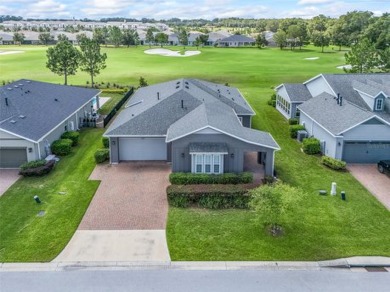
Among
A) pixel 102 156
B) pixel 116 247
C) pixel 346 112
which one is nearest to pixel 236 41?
pixel 346 112

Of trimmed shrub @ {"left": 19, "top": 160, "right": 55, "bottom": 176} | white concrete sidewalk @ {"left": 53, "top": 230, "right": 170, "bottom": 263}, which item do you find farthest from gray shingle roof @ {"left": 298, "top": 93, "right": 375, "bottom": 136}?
trimmed shrub @ {"left": 19, "top": 160, "right": 55, "bottom": 176}

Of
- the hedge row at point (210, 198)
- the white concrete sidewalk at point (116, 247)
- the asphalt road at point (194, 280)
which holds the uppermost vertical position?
the hedge row at point (210, 198)

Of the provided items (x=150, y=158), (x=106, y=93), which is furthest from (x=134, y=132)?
(x=106, y=93)

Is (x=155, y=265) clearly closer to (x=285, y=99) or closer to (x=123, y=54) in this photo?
(x=285, y=99)

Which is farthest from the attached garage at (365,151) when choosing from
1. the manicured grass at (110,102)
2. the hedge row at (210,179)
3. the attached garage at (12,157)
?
the manicured grass at (110,102)

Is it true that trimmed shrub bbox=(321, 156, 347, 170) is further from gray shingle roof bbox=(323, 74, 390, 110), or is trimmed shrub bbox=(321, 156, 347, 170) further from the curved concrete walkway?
the curved concrete walkway

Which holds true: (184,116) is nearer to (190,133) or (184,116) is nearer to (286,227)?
(190,133)

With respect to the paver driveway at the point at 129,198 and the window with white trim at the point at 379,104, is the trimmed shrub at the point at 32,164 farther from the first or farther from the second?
the window with white trim at the point at 379,104
